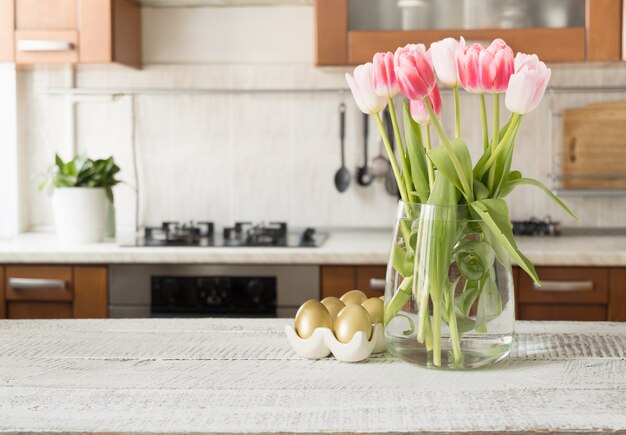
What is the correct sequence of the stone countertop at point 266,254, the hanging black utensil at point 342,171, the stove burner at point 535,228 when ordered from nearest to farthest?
the stone countertop at point 266,254 < the stove burner at point 535,228 < the hanging black utensil at point 342,171

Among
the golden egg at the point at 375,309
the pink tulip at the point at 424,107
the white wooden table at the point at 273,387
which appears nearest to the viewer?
the white wooden table at the point at 273,387

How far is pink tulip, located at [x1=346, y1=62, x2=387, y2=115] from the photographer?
1323 millimetres

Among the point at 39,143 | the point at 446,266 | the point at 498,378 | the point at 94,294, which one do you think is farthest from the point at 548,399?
the point at 39,143

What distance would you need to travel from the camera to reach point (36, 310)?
291 cm

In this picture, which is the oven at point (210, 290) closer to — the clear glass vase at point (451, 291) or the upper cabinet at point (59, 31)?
the upper cabinet at point (59, 31)

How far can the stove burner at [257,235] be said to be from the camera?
3002mm

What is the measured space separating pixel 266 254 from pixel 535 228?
105 cm

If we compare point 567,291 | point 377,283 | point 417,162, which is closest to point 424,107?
point 417,162

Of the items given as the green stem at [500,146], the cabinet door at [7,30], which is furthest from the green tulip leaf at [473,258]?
the cabinet door at [7,30]

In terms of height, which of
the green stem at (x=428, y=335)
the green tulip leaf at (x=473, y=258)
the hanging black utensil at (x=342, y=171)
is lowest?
the green stem at (x=428, y=335)

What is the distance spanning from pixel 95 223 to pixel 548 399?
2.19 metres

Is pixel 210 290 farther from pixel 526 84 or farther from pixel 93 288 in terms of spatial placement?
pixel 526 84

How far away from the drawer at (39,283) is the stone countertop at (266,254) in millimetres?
30

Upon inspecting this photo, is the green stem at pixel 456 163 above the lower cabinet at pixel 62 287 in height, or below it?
above
